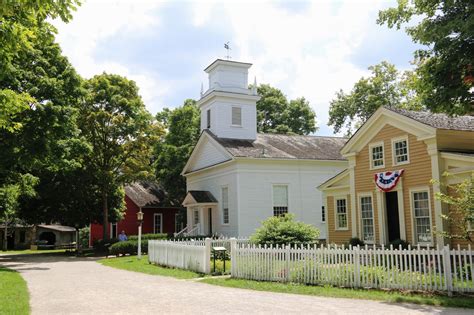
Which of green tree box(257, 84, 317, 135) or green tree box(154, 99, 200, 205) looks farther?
green tree box(257, 84, 317, 135)

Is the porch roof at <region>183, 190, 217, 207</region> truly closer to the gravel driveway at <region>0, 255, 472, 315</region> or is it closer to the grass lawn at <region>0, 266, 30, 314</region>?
the grass lawn at <region>0, 266, 30, 314</region>

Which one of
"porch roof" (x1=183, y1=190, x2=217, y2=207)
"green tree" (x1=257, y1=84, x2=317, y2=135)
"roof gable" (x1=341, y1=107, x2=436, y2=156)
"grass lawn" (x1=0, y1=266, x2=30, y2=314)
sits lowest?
"grass lawn" (x1=0, y1=266, x2=30, y2=314)

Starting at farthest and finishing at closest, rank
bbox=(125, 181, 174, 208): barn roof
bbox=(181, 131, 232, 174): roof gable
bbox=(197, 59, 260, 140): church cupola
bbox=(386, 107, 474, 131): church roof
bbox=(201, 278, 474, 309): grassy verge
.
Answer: bbox=(125, 181, 174, 208): barn roof → bbox=(197, 59, 260, 140): church cupola → bbox=(181, 131, 232, 174): roof gable → bbox=(386, 107, 474, 131): church roof → bbox=(201, 278, 474, 309): grassy verge

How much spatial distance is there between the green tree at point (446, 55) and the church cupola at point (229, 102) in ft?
60.2

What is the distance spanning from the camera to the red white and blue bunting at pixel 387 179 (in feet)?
66.0

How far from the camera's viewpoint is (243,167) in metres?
28.7

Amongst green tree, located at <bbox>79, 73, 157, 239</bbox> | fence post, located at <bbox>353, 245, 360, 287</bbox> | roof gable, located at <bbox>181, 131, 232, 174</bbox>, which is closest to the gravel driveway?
fence post, located at <bbox>353, 245, 360, 287</bbox>

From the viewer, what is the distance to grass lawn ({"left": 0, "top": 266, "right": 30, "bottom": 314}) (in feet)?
34.2

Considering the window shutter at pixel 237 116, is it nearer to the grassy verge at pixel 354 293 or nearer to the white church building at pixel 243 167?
the white church building at pixel 243 167

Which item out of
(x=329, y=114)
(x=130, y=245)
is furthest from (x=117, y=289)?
(x=329, y=114)

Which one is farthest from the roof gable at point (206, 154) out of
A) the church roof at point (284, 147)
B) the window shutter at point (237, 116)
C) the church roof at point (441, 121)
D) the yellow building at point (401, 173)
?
the church roof at point (441, 121)

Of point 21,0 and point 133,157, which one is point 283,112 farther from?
point 21,0

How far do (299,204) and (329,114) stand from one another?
23.5 metres

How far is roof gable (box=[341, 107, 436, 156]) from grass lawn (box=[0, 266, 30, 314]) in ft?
49.3
